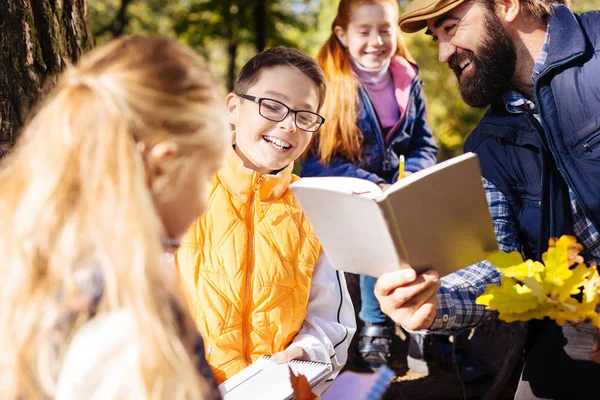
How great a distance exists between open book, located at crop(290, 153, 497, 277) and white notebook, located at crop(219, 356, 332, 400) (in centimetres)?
37

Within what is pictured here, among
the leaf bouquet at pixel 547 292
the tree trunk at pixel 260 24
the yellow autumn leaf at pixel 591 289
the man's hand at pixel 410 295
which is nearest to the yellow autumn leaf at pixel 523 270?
Result: the leaf bouquet at pixel 547 292

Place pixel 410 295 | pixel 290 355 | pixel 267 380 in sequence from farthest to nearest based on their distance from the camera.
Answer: pixel 290 355, pixel 267 380, pixel 410 295

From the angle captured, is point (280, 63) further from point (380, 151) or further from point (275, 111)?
point (380, 151)

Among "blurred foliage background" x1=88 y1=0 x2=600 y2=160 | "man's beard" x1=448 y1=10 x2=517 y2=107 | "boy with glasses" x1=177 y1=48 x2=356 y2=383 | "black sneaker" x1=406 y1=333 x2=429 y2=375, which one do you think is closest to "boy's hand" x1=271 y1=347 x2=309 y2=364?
"boy with glasses" x1=177 y1=48 x2=356 y2=383

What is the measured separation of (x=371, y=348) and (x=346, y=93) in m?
1.37

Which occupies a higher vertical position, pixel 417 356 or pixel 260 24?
pixel 260 24

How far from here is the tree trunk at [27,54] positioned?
2.32 metres

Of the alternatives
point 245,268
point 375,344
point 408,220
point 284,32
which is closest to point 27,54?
point 245,268

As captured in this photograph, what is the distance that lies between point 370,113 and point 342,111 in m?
0.18

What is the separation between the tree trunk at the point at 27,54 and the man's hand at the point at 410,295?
58.1 inches

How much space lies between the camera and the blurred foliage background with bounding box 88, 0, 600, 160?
32.1 ft

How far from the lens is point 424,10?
8.41 ft

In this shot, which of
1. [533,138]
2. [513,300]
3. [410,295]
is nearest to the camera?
[513,300]

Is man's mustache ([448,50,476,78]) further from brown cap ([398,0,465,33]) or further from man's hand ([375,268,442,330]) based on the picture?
man's hand ([375,268,442,330])
